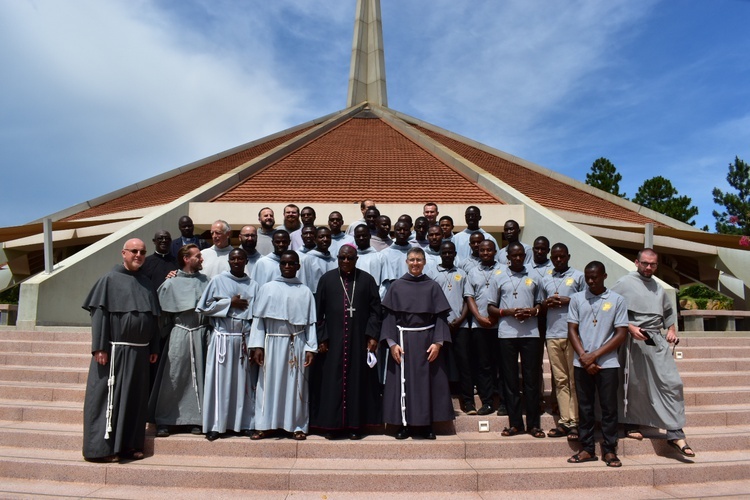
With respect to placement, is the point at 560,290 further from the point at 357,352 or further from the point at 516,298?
the point at 357,352

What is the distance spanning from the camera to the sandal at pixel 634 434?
14.7 feet

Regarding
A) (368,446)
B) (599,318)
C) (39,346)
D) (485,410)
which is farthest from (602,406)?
(39,346)

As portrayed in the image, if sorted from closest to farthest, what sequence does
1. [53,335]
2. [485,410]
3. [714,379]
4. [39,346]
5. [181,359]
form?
[181,359] < [485,410] < [714,379] < [39,346] < [53,335]

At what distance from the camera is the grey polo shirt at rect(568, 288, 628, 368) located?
4.29m

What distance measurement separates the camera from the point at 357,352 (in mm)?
4656

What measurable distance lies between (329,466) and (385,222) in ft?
9.92

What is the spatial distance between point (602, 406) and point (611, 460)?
0.41 metres

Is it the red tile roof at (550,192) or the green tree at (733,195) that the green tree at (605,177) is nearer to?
the green tree at (733,195)

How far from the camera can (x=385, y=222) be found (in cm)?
624

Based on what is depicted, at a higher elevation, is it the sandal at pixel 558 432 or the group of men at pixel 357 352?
the group of men at pixel 357 352

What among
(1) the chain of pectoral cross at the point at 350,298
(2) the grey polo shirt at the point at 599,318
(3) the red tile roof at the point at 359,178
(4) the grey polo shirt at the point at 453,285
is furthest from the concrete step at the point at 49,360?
(3) the red tile roof at the point at 359,178

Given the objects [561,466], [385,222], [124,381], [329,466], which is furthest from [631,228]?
[124,381]

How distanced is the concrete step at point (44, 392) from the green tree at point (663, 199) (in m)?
36.6

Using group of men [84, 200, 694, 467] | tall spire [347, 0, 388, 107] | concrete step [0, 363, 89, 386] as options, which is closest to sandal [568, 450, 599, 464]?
group of men [84, 200, 694, 467]
